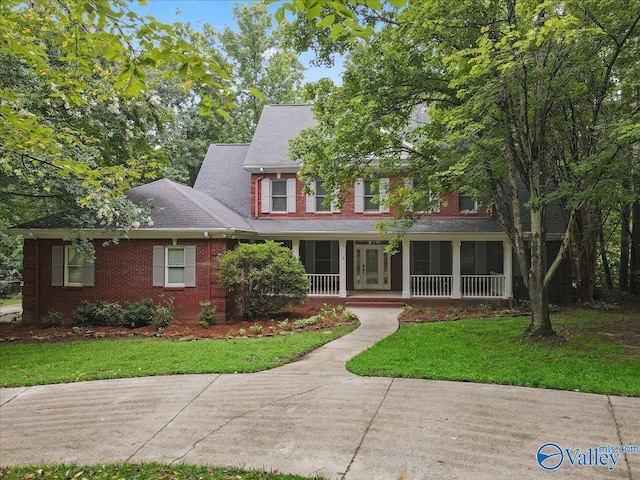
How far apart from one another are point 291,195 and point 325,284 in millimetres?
3883

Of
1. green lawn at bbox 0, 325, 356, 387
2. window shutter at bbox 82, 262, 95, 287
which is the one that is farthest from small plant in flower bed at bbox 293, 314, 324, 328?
window shutter at bbox 82, 262, 95, 287

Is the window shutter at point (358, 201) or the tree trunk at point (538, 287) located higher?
the window shutter at point (358, 201)

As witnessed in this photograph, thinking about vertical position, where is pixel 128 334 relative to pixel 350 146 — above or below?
below

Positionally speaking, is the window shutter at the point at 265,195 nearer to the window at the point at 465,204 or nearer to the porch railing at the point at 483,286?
the window at the point at 465,204

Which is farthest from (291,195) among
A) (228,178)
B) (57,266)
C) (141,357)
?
(141,357)

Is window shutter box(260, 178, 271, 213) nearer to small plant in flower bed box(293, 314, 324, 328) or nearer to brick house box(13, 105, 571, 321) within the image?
brick house box(13, 105, 571, 321)

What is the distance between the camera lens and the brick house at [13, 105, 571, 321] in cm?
1368

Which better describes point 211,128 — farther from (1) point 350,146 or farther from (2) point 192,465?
(2) point 192,465

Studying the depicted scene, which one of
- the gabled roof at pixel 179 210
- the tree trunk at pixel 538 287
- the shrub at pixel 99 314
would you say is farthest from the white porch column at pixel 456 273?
the shrub at pixel 99 314

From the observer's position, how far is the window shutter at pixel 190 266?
44.8 feet

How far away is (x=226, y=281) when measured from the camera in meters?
12.7

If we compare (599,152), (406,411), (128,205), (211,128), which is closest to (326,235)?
(128,205)

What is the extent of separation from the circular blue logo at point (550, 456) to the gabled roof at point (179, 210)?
10.3 metres

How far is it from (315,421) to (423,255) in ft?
44.7
